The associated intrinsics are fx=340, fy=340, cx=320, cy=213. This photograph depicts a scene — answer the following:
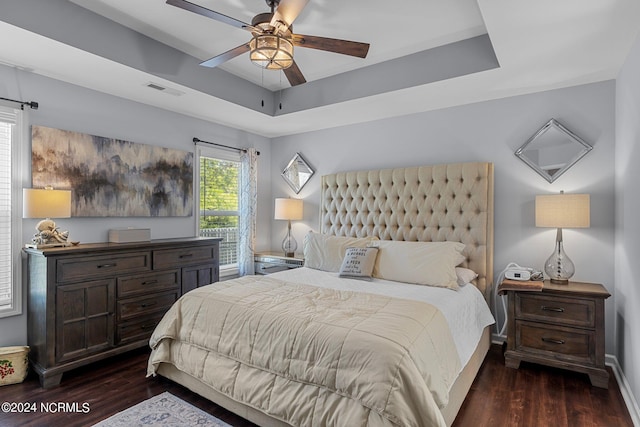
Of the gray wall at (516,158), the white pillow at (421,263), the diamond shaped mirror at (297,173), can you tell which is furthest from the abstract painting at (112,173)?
the white pillow at (421,263)

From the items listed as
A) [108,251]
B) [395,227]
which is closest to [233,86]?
[108,251]

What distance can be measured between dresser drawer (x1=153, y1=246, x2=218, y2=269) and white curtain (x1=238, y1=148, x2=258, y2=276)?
800 millimetres

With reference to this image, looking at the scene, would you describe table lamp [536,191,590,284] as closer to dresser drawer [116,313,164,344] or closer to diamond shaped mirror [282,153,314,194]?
diamond shaped mirror [282,153,314,194]

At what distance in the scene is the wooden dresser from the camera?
2.59m

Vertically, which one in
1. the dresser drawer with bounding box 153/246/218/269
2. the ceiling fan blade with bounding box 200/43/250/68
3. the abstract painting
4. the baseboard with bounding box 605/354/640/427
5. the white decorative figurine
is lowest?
the baseboard with bounding box 605/354/640/427

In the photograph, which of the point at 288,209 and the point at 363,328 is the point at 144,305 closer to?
the point at 288,209

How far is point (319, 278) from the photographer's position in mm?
3215

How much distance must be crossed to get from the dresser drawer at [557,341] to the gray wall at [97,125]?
3.59 meters

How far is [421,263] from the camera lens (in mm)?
3037

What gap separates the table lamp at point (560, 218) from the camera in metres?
2.75

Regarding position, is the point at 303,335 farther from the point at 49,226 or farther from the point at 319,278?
the point at 49,226

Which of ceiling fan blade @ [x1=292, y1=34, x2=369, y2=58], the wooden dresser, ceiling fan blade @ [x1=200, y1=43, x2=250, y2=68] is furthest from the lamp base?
the wooden dresser

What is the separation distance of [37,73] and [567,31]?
13.2ft

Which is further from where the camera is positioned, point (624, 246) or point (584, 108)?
point (584, 108)
